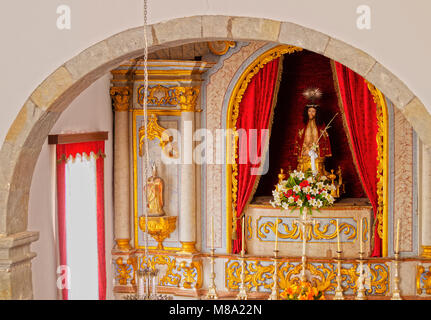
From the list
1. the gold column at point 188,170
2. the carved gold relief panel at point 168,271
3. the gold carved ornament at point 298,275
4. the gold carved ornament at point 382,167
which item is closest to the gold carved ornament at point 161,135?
the gold column at point 188,170

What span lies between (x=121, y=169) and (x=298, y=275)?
2.52 m

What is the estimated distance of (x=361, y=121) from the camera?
850 cm

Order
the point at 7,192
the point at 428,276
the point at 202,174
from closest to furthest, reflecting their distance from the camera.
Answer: the point at 7,192 < the point at 428,276 < the point at 202,174

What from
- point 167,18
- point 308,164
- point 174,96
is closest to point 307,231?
point 308,164

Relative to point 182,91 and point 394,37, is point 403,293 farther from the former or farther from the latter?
point 394,37

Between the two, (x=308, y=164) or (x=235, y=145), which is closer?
(x=235, y=145)

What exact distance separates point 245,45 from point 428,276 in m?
3.46

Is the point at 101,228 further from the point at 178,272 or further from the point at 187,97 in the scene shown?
the point at 187,97

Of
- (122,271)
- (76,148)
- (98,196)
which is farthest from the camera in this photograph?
(122,271)

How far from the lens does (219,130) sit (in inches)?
339

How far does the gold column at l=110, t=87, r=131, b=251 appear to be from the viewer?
8.62 meters

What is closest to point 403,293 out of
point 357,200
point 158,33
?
point 357,200

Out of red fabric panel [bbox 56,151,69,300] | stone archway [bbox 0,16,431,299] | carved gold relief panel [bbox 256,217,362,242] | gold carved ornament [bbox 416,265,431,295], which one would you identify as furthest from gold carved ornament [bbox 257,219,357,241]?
stone archway [bbox 0,16,431,299]

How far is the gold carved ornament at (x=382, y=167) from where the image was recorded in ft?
27.2
